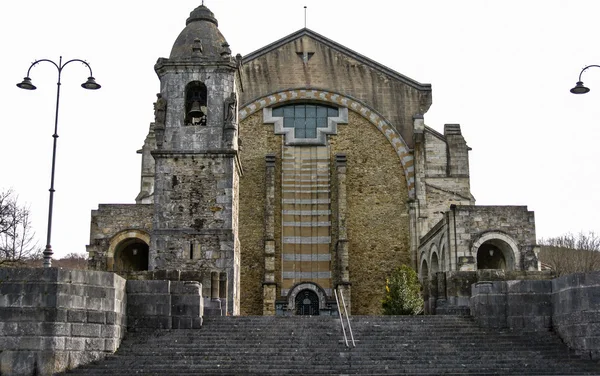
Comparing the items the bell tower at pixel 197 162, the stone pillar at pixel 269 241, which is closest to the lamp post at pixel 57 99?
the bell tower at pixel 197 162

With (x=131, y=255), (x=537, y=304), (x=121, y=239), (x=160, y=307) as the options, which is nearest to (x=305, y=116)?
(x=131, y=255)

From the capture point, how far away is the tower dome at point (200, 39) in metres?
27.2

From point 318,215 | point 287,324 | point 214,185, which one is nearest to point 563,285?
point 287,324

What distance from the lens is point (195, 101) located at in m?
27.0

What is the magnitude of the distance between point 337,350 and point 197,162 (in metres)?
11.1

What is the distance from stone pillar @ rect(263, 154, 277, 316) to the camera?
3253 cm

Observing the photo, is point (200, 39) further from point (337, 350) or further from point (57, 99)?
point (337, 350)

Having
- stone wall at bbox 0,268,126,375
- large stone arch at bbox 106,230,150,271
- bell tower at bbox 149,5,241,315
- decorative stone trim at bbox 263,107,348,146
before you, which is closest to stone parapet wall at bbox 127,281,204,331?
stone wall at bbox 0,268,126,375

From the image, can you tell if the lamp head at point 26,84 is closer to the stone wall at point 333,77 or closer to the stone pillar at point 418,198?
the stone wall at point 333,77

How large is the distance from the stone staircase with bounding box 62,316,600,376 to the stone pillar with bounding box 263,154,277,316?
46.1ft

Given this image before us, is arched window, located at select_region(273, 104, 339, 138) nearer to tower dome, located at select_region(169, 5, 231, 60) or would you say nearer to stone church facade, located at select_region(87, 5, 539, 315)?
stone church facade, located at select_region(87, 5, 539, 315)

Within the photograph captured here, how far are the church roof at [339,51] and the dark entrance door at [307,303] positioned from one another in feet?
33.1

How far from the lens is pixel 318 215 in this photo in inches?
1371

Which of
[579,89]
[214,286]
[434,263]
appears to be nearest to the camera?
[579,89]
